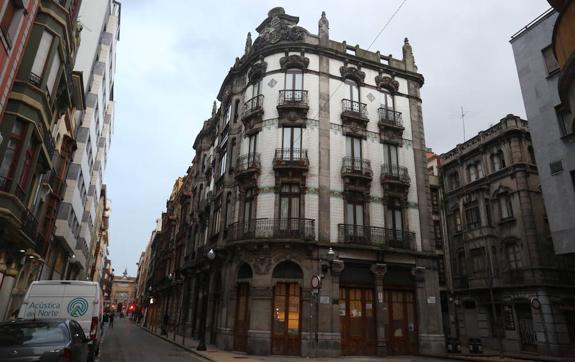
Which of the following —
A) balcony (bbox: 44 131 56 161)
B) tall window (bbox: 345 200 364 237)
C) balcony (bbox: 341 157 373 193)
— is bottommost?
tall window (bbox: 345 200 364 237)

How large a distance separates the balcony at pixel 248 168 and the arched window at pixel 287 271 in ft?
17.2

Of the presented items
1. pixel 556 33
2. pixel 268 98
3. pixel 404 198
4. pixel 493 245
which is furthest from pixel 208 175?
pixel 556 33

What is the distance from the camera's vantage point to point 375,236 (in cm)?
2239

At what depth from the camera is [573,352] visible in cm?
2445

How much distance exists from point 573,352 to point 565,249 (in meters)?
10.2

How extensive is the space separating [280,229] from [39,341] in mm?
14570

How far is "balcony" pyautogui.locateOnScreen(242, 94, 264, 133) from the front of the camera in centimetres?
2416

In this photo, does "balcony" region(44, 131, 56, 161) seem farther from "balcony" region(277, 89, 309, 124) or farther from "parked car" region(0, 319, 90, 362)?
"balcony" region(277, 89, 309, 124)

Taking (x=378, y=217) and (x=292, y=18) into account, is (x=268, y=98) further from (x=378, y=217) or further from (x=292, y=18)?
(x=378, y=217)

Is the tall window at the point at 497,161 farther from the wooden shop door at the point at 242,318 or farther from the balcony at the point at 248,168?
the wooden shop door at the point at 242,318

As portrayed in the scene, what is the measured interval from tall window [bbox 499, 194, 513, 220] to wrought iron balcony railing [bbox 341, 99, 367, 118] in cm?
1537

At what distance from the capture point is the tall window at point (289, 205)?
21.5 m

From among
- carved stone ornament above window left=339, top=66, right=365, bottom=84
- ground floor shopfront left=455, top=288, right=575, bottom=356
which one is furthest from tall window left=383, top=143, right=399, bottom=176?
ground floor shopfront left=455, top=288, right=575, bottom=356

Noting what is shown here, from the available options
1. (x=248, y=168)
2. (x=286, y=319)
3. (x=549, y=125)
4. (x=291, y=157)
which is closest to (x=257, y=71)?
(x=291, y=157)
